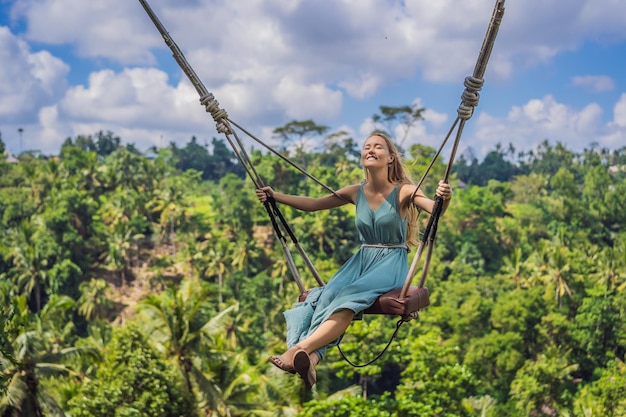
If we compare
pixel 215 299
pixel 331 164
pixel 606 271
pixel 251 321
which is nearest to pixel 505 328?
pixel 606 271

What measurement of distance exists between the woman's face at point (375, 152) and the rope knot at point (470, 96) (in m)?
0.60

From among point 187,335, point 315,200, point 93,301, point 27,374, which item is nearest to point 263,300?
point 93,301

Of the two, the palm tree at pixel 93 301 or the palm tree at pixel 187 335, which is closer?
the palm tree at pixel 187 335

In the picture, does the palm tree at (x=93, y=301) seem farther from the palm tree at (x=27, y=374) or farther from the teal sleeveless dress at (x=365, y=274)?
the teal sleeveless dress at (x=365, y=274)

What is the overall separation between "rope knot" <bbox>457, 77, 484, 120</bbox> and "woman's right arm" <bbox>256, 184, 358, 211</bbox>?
3.05 ft

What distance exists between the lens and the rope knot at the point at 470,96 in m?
4.09

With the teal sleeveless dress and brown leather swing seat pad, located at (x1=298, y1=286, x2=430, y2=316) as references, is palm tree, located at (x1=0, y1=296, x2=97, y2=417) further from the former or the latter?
brown leather swing seat pad, located at (x1=298, y1=286, x2=430, y2=316)

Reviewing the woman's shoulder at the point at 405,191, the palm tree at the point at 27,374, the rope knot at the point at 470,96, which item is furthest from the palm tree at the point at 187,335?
the rope knot at the point at 470,96

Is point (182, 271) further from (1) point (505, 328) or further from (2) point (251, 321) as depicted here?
(1) point (505, 328)

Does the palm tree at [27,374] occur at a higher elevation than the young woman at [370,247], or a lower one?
lower

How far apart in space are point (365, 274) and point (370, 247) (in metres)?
0.21

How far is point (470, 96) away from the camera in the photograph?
4.10 metres

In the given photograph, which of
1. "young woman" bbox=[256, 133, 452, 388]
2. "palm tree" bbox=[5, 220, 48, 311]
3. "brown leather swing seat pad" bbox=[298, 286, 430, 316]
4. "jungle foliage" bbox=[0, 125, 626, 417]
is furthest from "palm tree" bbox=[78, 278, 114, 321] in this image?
"brown leather swing seat pad" bbox=[298, 286, 430, 316]

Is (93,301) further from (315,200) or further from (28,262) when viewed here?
(315,200)
